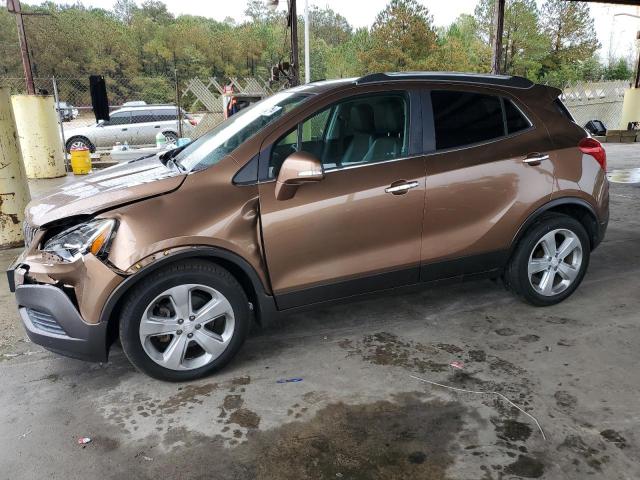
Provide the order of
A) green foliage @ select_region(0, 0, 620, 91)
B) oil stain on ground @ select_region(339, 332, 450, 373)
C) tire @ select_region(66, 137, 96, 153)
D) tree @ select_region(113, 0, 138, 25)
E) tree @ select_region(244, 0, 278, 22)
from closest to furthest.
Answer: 1. oil stain on ground @ select_region(339, 332, 450, 373)
2. tire @ select_region(66, 137, 96, 153)
3. green foliage @ select_region(0, 0, 620, 91)
4. tree @ select_region(113, 0, 138, 25)
5. tree @ select_region(244, 0, 278, 22)

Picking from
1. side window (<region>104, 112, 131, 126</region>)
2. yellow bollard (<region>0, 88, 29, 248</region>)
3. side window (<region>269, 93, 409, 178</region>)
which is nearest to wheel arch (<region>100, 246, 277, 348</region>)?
side window (<region>269, 93, 409, 178</region>)

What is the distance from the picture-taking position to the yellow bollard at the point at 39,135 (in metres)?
10.5

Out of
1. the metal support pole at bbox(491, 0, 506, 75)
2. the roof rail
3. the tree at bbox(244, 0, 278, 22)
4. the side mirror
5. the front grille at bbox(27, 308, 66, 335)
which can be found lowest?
the front grille at bbox(27, 308, 66, 335)

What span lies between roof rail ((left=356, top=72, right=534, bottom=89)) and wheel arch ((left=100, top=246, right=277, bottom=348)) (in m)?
1.45

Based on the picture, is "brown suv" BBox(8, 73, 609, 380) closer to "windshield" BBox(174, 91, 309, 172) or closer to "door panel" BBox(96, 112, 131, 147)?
"windshield" BBox(174, 91, 309, 172)

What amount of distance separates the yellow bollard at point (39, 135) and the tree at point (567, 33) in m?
36.6

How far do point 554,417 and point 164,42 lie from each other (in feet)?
173

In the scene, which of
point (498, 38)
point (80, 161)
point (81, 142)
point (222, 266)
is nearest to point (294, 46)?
point (498, 38)

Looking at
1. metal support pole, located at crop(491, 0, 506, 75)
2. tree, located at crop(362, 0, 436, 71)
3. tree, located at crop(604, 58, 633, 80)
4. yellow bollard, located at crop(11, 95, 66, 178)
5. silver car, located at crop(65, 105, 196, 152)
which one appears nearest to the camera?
metal support pole, located at crop(491, 0, 506, 75)

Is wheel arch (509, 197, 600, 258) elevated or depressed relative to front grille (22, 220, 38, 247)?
depressed

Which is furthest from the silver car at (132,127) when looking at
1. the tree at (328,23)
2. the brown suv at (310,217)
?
the tree at (328,23)

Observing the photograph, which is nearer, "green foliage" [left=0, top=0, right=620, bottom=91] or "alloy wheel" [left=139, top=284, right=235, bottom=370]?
"alloy wheel" [left=139, top=284, right=235, bottom=370]

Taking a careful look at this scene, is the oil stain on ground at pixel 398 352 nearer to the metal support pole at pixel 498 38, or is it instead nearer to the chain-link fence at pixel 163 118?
the metal support pole at pixel 498 38

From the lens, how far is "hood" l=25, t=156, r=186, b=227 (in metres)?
3.01
